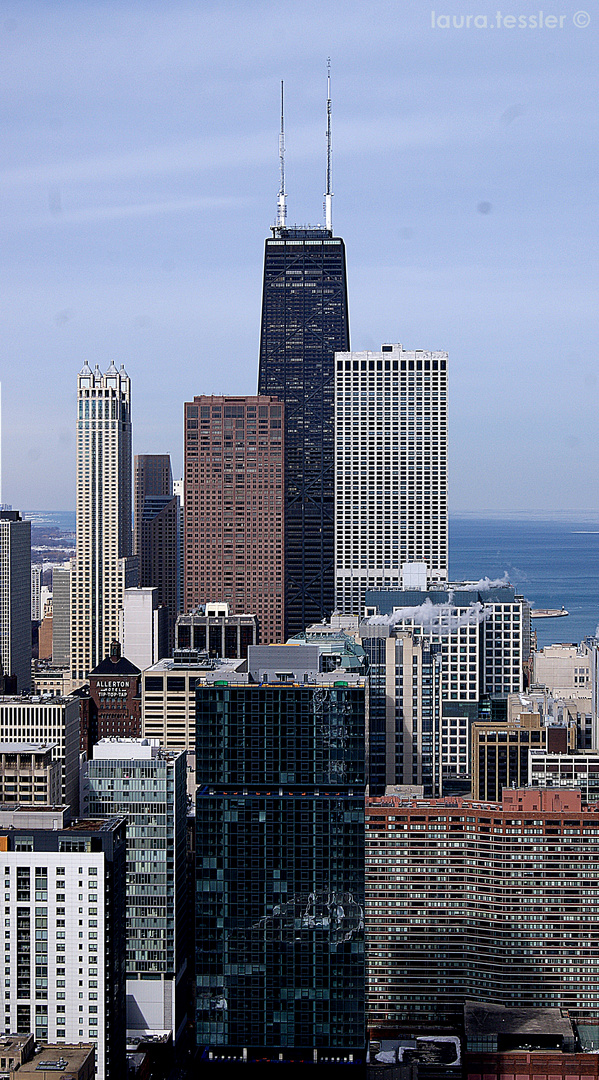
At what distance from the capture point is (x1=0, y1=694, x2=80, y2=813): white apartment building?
142 feet

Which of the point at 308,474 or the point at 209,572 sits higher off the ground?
the point at 308,474

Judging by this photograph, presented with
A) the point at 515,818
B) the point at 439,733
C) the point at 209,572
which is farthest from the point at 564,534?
the point at 515,818

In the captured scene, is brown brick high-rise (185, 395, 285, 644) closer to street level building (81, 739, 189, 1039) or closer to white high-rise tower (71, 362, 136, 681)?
white high-rise tower (71, 362, 136, 681)

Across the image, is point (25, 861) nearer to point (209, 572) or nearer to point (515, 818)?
point (515, 818)

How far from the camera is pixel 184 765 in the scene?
1631 inches

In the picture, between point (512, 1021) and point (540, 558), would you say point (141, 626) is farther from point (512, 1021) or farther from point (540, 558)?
point (512, 1021)

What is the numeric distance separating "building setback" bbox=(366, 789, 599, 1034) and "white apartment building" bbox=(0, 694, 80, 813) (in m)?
8.90

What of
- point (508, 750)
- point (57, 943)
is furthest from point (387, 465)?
point (57, 943)

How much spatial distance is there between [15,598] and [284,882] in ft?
171

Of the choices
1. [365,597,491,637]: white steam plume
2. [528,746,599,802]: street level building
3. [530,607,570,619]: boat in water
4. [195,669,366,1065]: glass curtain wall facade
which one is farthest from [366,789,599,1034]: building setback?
[530,607,570,619]: boat in water

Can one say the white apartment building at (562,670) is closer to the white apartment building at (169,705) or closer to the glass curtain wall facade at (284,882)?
the white apartment building at (169,705)

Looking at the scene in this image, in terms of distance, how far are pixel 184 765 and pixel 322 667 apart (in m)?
5.35

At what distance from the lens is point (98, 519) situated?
3369 inches

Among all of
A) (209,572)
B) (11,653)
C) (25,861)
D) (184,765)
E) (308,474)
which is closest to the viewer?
(25,861)
